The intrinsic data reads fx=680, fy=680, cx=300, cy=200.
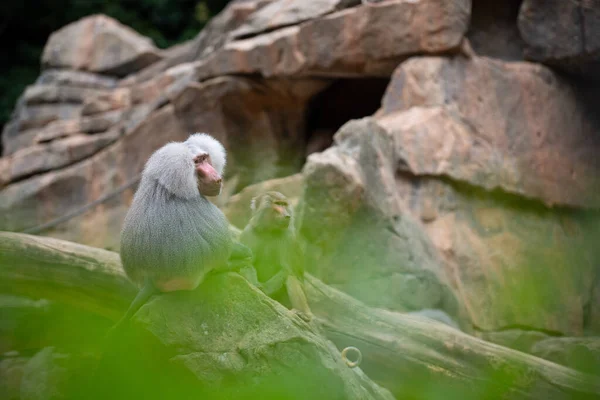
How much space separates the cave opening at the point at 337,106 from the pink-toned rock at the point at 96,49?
3701mm

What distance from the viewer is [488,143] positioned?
700 cm

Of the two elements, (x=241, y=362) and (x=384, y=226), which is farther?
(x=384, y=226)

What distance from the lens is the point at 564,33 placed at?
280 inches

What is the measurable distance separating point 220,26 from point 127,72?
242 cm

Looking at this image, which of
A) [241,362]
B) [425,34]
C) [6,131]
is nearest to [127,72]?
[6,131]

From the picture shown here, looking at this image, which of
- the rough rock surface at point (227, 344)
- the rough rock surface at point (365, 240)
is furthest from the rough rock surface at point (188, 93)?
the rough rock surface at point (227, 344)

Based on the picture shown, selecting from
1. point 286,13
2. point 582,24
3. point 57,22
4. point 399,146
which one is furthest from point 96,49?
point 582,24

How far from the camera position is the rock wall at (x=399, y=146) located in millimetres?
5875

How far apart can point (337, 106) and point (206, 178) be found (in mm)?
6965

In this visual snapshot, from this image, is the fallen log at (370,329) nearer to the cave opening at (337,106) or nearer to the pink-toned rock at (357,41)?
the pink-toned rock at (357,41)

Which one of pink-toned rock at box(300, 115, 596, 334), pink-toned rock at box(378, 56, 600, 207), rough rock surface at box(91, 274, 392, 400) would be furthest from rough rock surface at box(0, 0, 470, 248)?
rough rock surface at box(91, 274, 392, 400)

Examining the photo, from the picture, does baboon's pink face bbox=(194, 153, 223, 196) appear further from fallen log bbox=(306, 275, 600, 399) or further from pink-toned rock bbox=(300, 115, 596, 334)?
pink-toned rock bbox=(300, 115, 596, 334)

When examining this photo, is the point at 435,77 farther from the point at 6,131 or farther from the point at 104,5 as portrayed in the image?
the point at 104,5

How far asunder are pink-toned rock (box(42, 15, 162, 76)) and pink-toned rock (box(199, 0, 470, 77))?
356 centimetres
